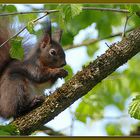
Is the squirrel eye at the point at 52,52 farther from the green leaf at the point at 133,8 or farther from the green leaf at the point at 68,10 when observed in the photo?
the green leaf at the point at 133,8

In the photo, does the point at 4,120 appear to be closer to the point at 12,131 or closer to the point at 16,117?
the point at 16,117

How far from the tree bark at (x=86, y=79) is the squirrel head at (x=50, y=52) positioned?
80cm

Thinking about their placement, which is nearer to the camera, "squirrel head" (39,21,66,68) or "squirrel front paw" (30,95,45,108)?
"squirrel front paw" (30,95,45,108)

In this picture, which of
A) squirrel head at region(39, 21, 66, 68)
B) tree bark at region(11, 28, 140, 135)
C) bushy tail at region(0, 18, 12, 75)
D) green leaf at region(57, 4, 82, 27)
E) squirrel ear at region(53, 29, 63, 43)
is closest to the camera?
tree bark at region(11, 28, 140, 135)

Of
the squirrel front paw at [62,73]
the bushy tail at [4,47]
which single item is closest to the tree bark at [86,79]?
the squirrel front paw at [62,73]

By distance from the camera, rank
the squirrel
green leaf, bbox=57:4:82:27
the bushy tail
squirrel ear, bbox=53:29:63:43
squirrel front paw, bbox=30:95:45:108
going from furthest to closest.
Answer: squirrel ear, bbox=53:29:63:43 < the bushy tail < the squirrel < squirrel front paw, bbox=30:95:45:108 < green leaf, bbox=57:4:82:27

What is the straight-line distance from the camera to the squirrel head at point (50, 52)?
12.3ft

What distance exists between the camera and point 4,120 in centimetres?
347

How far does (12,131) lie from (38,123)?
0.69 feet

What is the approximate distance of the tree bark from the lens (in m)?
2.93

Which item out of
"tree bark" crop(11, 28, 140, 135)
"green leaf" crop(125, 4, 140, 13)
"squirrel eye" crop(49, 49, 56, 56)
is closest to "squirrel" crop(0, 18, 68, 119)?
"squirrel eye" crop(49, 49, 56, 56)

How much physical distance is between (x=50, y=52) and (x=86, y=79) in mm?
930

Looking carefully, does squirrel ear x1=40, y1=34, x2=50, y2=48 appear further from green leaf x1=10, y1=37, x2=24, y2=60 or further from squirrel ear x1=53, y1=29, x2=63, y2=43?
green leaf x1=10, y1=37, x2=24, y2=60

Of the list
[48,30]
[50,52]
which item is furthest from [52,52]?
[48,30]
